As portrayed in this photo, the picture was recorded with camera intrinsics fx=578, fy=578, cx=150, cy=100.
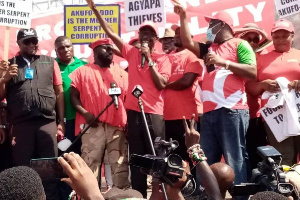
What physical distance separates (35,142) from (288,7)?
11.3 ft

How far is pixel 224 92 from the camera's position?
5750 mm

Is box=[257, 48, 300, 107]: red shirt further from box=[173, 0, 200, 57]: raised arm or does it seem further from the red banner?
the red banner

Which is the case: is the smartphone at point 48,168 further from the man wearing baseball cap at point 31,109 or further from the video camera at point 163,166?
the man wearing baseball cap at point 31,109

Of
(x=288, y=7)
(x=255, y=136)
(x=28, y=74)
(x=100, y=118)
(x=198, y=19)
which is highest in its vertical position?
(x=198, y=19)

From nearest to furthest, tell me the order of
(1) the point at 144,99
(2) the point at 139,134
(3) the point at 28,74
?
(2) the point at 139,134
(1) the point at 144,99
(3) the point at 28,74

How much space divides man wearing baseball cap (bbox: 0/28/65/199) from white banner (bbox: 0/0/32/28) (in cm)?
44

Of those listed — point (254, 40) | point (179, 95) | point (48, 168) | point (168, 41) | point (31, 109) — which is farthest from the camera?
point (168, 41)

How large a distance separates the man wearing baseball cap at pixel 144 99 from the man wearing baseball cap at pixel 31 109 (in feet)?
2.91

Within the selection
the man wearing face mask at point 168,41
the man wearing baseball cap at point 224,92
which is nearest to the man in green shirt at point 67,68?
the man wearing face mask at point 168,41

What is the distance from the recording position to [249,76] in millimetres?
5750

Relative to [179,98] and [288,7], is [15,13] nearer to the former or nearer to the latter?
[179,98]

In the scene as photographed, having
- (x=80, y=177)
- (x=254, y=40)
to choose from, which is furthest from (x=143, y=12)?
(x=80, y=177)

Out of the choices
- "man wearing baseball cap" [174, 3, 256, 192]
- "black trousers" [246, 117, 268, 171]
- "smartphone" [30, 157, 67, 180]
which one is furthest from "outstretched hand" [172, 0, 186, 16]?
"smartphone" [30, 157, 67, 180]

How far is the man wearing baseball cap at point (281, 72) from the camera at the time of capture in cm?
605
